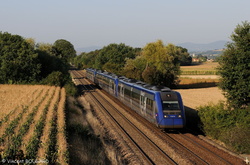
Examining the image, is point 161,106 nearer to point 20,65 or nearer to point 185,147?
point 185,147

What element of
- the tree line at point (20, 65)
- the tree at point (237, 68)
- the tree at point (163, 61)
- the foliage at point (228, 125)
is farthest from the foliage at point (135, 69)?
the foliage at point (228, 125)

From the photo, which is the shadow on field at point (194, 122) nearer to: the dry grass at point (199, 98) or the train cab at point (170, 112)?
the train cab at point (170, 112)

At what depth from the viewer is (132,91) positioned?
26.3m

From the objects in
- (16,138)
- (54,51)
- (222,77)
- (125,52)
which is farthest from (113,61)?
(16,138)

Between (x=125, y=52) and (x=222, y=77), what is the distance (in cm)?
7829

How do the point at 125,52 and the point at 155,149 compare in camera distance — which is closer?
the point at 155,149

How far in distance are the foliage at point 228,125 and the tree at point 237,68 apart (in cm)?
148

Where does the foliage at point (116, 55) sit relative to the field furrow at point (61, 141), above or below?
above

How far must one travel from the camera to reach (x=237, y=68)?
63.1 ft

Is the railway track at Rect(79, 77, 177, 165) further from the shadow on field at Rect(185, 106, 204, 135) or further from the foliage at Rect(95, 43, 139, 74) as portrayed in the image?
the foliage at Rect(95, 43, 139, 74)

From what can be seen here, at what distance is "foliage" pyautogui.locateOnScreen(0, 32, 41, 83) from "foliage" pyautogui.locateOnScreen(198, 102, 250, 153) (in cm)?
3398

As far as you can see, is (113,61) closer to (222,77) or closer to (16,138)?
(222,77)

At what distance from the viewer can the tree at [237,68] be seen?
1900 centimetres

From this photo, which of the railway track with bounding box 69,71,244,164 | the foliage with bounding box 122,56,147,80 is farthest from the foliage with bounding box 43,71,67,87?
the railway track with bounding box 69,71,244,164
